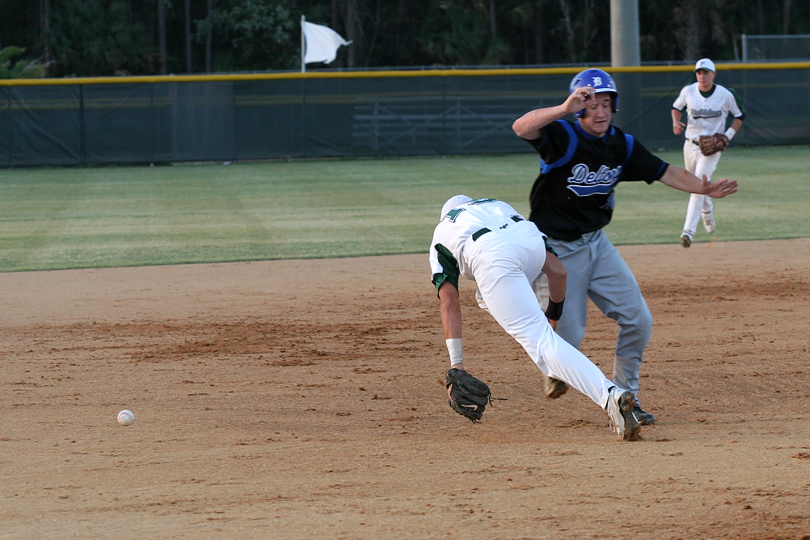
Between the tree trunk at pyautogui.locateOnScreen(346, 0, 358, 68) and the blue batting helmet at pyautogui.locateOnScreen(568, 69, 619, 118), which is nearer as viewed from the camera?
the blue batting helmet at pyautogui.locateOnScreen(568, 69, 619, 118)

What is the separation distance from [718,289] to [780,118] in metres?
19.2

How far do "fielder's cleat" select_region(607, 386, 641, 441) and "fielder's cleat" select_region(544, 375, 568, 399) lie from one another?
415 millimetres

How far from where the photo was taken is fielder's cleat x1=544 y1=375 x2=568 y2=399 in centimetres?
507

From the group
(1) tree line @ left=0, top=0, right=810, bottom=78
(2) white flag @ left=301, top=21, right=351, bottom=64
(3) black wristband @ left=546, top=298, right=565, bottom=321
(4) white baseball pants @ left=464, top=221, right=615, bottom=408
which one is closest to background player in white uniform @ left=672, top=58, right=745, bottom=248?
(3) black wristband @ left=546, top=298, right=565, bottom=321

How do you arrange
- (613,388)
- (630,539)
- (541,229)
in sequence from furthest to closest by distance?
(541,229) < (613,388) < (630,539)

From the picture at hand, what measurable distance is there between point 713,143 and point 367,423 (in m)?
8.18

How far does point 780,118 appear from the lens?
87.4 ft

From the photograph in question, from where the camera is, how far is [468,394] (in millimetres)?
4645

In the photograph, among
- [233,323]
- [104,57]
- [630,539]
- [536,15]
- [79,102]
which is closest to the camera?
[630,539]

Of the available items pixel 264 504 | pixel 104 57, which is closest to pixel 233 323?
pixel 264 504

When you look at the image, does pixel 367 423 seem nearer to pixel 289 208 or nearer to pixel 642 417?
pixel 642 417

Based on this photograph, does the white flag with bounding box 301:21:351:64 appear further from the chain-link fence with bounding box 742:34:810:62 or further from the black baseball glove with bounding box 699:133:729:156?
the black baseball glove with bounding box 699:133:729:156

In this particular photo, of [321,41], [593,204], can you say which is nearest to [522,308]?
[593,204]

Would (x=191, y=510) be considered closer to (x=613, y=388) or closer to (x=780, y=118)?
(x=613, y=388)
